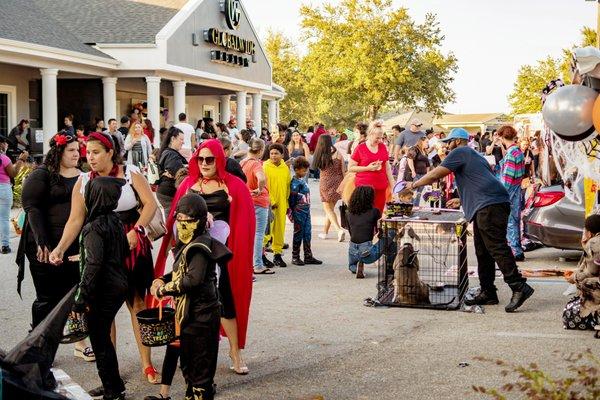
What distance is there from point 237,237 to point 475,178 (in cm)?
309

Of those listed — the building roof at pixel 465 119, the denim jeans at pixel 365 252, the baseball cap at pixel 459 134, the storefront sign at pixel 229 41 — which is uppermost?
the building roof at pixel 465 119

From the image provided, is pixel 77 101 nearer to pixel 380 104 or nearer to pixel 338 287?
pixel 338 287

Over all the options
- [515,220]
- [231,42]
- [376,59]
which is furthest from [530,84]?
[515,220]

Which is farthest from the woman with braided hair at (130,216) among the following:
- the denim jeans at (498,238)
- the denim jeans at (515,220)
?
the denim jeans at (515,220)

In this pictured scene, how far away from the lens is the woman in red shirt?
37.6 feet

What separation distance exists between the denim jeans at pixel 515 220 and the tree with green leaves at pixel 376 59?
39286mm

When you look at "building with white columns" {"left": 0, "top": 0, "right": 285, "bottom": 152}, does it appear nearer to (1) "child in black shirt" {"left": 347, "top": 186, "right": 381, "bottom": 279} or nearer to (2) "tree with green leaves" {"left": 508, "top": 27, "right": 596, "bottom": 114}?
(1) "child in black shirt" {"left": 347, "top": 186, "right": 381, "bottom": 279}

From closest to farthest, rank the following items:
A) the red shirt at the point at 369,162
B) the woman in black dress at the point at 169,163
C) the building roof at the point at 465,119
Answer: the woman in black dress at the point at 169,163, the red shirt at the point at 369,162, the building roof at the point at 465,119

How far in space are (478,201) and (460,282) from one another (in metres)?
0.99

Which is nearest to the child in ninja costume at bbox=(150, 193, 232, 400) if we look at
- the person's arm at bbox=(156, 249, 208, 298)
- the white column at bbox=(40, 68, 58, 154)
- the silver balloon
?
the person's arm at bbox=(156, 249, 208, 298)

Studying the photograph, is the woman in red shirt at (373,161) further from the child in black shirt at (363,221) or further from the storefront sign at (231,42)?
the storefront sign at (231,42)

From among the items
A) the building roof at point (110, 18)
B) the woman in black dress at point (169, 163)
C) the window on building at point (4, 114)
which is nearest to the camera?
the woman in black dress at point (169, 163)

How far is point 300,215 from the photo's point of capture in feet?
37.0

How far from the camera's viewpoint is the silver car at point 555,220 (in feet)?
34.8
